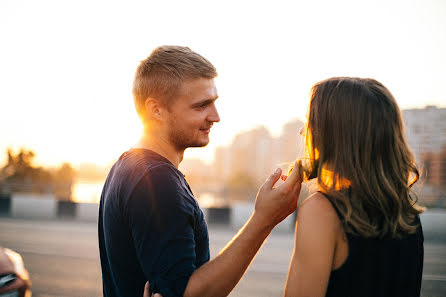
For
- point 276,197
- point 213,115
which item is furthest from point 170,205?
point 213,115

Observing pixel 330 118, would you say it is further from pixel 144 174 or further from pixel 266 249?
pixel 266 249

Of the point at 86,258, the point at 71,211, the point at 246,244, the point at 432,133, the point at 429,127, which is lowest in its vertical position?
the point at 432,133

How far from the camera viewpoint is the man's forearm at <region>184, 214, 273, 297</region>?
1.33 meters

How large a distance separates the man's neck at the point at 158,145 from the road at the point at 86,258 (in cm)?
399

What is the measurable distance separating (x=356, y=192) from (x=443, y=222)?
36.9ft

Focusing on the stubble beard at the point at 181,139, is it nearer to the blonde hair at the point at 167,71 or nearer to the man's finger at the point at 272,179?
the blonde hair at the point at 167,71

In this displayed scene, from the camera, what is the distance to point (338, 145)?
146 centimetres

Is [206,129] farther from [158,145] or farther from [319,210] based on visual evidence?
[319,210]

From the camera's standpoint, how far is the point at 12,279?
10.8ft

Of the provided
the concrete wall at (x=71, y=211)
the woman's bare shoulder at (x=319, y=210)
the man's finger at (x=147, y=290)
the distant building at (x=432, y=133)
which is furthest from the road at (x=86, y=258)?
the distant building at (x=432, y=133)

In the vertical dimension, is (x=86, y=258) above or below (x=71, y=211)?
above

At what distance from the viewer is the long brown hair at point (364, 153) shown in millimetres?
1398

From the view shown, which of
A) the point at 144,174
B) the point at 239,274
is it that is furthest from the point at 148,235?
the point at 239,274

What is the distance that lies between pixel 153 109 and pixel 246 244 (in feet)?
2.59
